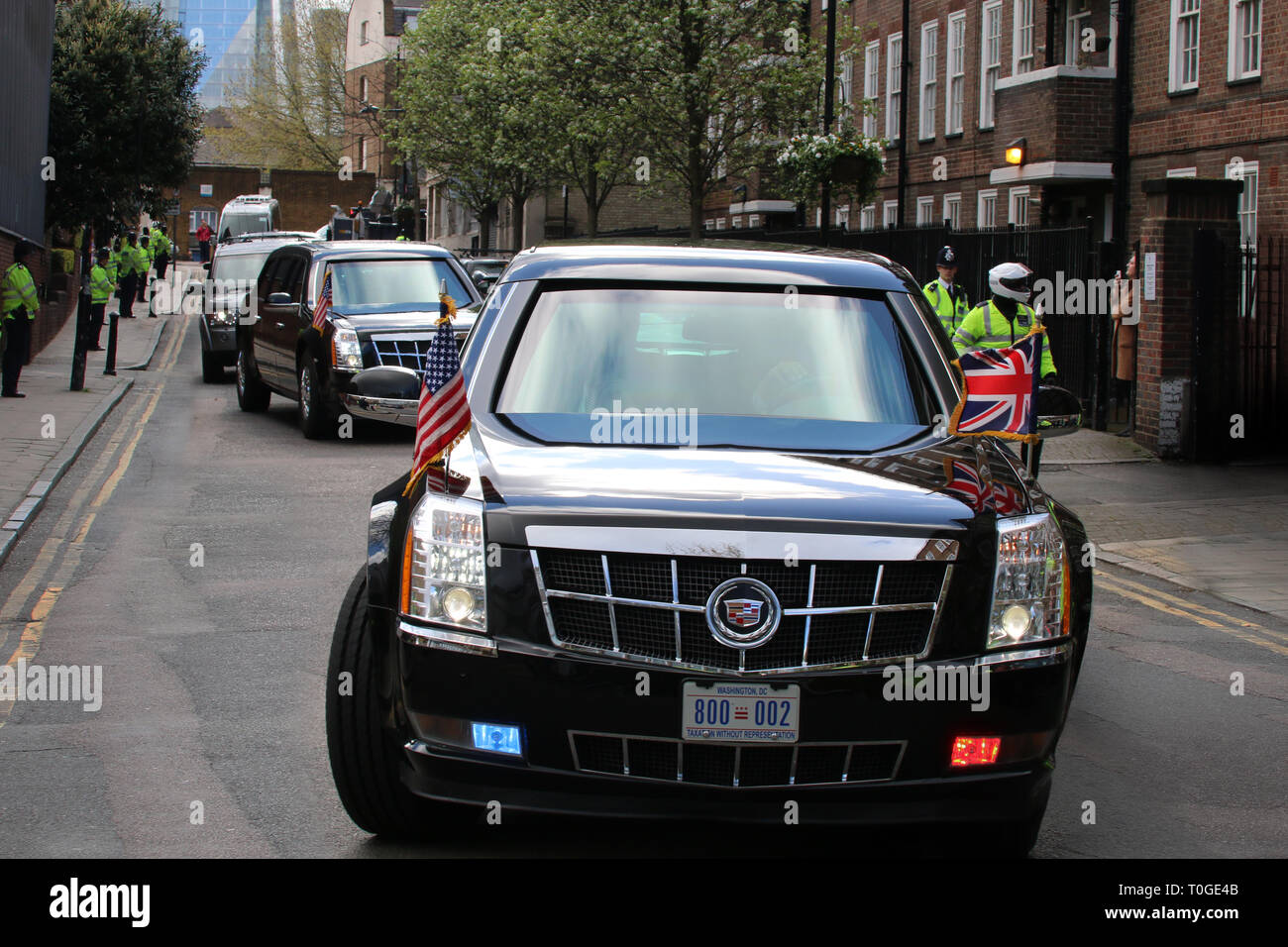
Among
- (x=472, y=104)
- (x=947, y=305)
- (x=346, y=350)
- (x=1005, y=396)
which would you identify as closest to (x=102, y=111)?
(x=472, y=104)

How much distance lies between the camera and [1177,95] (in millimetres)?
24297

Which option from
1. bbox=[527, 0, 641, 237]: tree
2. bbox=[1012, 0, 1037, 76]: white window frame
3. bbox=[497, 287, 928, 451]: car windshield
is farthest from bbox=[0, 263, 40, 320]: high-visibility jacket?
bbox=[497, 287, 928, 451]: car windshield

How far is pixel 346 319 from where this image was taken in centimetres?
1702

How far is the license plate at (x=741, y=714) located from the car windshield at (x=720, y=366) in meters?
1.13

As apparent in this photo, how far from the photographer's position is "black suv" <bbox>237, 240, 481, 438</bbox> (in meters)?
16.7

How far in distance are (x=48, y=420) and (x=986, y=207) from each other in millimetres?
18830

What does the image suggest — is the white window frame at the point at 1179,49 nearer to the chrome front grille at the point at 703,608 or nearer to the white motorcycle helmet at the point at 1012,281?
the white motorcycle helmet at the point at 1012,281

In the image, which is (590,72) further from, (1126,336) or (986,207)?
(1126,336)

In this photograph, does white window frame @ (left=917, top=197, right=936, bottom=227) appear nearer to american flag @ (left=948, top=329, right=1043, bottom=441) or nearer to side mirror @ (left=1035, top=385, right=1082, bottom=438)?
american flag @ (left=948, top=329, right=1043, bottom=441)

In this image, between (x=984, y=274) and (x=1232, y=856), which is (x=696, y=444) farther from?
(x=984, y=274)

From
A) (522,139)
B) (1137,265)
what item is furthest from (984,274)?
Result: (522,139)

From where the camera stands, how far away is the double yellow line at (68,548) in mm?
8273

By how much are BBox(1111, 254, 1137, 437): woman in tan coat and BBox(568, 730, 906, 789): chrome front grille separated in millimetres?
14497

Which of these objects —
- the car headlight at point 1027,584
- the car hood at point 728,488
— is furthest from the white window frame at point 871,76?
the car headlight at point 1027,584
